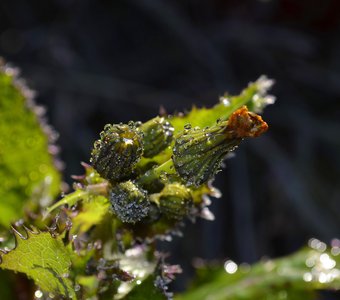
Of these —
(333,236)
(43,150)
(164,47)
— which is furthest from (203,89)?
(43,150)

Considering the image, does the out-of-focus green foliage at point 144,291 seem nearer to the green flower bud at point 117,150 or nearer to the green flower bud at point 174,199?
the green flower bud at point 174,199

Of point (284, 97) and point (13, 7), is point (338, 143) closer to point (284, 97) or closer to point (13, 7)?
point (284, 97)

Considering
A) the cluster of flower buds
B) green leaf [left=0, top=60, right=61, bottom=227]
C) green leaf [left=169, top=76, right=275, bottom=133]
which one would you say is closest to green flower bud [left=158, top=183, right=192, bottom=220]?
the cluster of flower buds

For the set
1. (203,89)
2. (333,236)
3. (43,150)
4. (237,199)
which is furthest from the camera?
(203,89)

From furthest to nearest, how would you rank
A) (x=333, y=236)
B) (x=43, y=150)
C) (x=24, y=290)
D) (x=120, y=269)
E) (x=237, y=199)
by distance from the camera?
(x=237, y=199), (x=333, y=236), (x=43, y=150), (x=24, y=290), (x=120, y=269)

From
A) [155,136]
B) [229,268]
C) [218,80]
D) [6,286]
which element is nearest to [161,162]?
[155,136]

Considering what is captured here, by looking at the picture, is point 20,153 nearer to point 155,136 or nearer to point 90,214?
point 90,214
